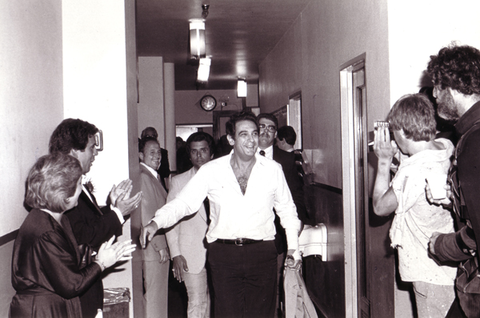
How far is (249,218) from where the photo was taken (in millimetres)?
2938

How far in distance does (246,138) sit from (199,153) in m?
0.86

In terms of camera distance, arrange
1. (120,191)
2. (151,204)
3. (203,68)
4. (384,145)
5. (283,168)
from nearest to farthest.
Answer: (384,145) < (120,191) < (151,204) < (283,168) < (203,68)

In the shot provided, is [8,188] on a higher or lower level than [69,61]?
lower

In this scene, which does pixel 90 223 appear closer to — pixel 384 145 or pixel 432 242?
pixel 384 145

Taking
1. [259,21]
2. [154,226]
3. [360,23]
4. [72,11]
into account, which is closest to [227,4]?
[259,21]

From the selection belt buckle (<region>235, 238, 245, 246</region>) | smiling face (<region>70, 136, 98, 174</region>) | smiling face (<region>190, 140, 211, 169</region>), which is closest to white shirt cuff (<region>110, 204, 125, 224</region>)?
smiling face (<region>70, 136, 98, 174</region>)

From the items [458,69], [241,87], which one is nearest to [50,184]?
[458,69]

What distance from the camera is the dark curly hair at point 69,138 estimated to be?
258 cm

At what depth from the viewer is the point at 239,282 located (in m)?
2.97

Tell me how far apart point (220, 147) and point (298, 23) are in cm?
204

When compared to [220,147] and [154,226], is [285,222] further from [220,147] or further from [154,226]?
[220,147]

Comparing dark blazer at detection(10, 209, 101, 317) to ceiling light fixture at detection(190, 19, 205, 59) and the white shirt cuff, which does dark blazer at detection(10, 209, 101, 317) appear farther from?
ceiling light fixture at detection(190, 19, 205, 59)

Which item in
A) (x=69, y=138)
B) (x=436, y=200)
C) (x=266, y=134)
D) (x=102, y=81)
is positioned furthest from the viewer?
(x=266, y=134)

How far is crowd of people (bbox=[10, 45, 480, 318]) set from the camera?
73.7 inches
